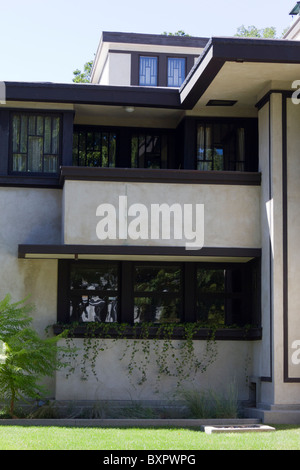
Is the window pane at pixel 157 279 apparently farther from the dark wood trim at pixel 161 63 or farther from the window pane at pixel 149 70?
the window pane at pixel 149 70

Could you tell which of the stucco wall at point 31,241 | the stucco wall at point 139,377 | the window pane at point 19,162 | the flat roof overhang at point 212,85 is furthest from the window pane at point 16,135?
the stucco wall at point 139,377

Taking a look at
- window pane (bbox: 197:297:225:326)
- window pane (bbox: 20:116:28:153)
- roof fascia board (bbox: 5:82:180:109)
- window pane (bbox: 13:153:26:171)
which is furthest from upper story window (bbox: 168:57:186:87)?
window pane (bbox: 197:297:225:326)

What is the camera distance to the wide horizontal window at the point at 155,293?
1795 centimetres

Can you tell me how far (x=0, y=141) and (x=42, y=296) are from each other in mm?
3623

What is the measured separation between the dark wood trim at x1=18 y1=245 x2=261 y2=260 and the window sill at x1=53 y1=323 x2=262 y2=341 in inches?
63.3

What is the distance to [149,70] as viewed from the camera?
3153cm

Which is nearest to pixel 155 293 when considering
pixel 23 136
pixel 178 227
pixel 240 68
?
pixel 178 227

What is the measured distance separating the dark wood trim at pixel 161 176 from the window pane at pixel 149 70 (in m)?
14.5

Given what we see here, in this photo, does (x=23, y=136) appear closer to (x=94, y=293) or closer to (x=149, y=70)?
(x=94, y=293)

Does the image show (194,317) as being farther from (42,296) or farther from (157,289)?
(42,296)

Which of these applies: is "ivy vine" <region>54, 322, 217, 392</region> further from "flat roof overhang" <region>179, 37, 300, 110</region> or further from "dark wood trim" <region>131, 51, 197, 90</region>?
"dark wood trim" <region>131, 51, 197, 90</region>

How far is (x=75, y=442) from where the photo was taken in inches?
475

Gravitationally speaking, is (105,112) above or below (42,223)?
above

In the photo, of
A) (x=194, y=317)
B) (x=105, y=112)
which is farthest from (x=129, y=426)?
(x=105, y=112)
